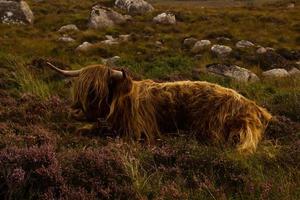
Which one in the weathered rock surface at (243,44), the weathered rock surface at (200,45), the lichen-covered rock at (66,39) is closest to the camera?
the weathered rock surface at (200,45)

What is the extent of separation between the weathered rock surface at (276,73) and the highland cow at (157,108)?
9243mm

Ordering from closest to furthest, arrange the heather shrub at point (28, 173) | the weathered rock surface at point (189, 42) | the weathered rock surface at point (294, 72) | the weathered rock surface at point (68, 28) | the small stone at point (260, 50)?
1. the heather shrub at point (28, 173)
2. the weathered rock surface at point (294, 72)
3. the small stone at point (260, 50)
4. the weathered rock surface at point (189, 42)
5. the weathered rock surface at point (68, 28)

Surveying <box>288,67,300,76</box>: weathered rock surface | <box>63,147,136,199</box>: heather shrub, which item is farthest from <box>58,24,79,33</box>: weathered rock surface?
<box>63,147,136,199</box>: heather shrub

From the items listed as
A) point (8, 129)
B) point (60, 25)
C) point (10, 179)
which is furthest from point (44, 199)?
point (60, 25)

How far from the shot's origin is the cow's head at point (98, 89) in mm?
8070

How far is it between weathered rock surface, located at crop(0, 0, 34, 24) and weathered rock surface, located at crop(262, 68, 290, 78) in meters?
13.8

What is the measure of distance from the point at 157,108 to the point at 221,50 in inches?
545

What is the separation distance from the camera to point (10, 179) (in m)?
4.96

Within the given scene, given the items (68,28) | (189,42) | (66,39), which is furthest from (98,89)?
(68,28)

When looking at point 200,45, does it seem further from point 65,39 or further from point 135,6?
point 135,6

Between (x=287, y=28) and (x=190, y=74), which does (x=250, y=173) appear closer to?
(x=190, y=74)

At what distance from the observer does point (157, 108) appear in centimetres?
827

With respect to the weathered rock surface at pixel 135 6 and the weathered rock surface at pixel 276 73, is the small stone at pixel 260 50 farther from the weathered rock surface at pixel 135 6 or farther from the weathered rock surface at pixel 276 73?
the weathered rock surface at pixel 135 6

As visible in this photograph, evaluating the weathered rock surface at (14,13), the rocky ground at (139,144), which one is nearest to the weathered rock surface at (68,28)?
the rocky ground at (139,144)
